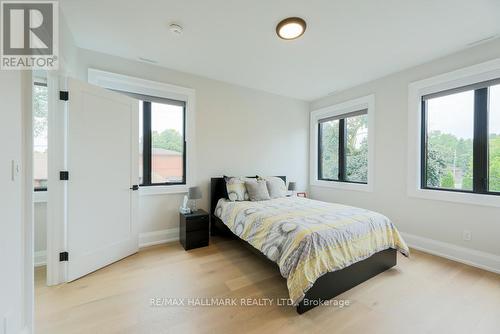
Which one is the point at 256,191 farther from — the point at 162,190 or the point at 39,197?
the point at 39,197

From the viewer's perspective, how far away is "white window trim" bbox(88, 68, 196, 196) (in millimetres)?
2758

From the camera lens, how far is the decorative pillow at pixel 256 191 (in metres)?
3.21

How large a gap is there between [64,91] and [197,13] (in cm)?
155

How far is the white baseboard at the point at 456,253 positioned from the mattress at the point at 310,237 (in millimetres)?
873

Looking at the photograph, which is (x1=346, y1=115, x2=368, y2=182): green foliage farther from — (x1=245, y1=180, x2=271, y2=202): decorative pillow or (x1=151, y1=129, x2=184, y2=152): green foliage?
A: (x1=151, y1=129, x2=184, y2=152): green foliage

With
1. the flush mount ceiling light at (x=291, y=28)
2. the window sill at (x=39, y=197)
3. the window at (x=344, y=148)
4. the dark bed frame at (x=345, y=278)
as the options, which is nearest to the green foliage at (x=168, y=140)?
the window sill at (x=39, y=197)

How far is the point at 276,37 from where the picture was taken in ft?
7.73

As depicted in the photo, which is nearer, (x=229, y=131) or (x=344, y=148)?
(x=229, y=131)

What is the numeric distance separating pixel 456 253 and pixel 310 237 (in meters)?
2.27

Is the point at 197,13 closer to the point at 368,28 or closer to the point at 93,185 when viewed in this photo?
the point at 368,28

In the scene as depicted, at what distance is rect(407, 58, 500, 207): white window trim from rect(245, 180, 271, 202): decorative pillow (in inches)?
83.9

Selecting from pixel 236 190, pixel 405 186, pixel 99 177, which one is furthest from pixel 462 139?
pixel 99 177

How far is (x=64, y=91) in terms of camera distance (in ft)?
6.93

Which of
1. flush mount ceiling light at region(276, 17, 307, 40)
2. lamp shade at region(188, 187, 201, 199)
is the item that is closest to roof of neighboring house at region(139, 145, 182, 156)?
lamp shade at region(188, 187, 201, 199)
